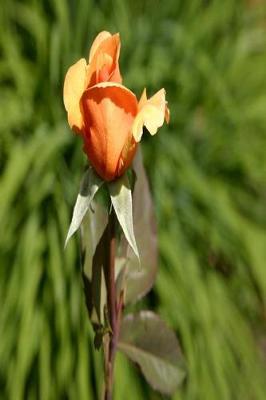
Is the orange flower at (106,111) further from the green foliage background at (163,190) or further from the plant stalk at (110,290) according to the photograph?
the green foliage background at (163,190)

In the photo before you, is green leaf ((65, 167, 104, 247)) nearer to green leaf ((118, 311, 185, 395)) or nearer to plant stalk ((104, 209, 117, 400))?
plant stalk ((104, 209, 117, 400))

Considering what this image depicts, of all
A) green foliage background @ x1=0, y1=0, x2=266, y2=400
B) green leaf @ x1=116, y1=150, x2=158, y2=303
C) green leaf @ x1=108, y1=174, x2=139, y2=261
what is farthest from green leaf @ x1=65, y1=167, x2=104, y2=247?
green foliage background @ x1=0, y1=0, x2=266, y2=400

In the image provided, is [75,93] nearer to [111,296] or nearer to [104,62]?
[104,62]

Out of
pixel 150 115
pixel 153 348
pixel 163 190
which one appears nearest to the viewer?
pixel 150 115

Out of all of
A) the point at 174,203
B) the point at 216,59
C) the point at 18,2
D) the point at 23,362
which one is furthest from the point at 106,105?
the point at 216,59

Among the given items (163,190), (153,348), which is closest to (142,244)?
(153,348)
